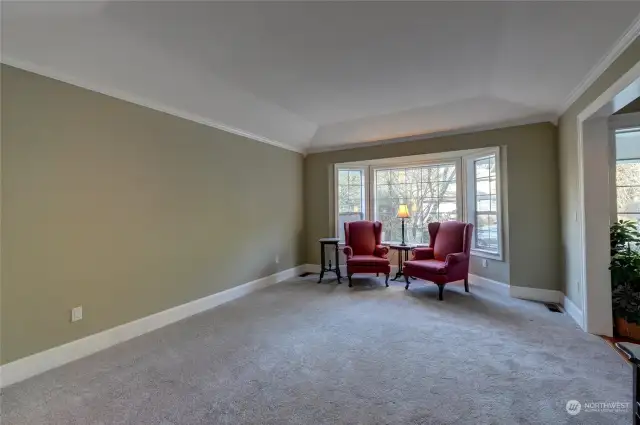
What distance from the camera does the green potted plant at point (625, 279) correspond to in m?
2.88

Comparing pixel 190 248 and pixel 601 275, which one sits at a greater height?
pixel 190 248

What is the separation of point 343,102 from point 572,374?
3450mm

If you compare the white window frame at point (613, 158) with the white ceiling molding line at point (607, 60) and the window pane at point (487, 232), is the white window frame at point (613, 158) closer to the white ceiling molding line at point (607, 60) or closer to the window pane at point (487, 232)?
the white ceiling molding line at point (607, 60)

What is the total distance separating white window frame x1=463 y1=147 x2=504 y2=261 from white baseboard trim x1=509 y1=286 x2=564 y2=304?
46 centimetres

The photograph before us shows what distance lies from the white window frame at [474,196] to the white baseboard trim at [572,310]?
2.95ft

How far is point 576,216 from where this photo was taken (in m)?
3.36

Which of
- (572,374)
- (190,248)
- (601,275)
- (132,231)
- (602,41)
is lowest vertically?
(572,374)

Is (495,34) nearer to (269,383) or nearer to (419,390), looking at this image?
(419,390)

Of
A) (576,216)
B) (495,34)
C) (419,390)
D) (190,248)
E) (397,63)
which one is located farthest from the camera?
(190,248)

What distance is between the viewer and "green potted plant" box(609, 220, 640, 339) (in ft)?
9.46

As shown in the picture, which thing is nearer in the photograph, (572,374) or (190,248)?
(572,374)

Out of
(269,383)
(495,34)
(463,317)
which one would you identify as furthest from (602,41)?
(269,383)

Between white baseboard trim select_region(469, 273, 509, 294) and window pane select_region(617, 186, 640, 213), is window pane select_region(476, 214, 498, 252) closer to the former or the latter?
white baseboard trim select_region(469, 273, 509, 294)

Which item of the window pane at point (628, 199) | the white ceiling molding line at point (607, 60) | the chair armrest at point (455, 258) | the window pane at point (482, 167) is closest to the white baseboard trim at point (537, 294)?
the chair armrest at point (455, 258)
